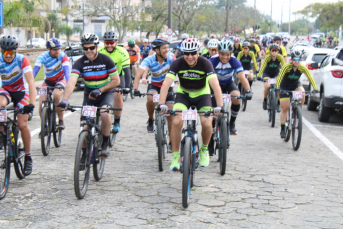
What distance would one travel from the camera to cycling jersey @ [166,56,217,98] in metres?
6.91

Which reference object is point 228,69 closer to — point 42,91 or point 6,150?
point 42,91

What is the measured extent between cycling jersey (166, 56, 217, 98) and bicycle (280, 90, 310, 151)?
9.92ft

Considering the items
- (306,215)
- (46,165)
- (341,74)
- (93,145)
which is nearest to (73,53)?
(341,74)

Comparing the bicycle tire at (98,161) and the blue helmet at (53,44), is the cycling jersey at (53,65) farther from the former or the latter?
the bicycle tire at (98,161)

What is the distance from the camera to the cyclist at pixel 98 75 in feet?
23.9

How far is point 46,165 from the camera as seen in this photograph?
8.10 m

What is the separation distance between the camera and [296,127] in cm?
984

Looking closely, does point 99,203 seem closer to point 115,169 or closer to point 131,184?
point 131,184

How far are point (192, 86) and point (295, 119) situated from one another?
3.50 metres

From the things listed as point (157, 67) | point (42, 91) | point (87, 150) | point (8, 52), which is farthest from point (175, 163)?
point (42, 91)

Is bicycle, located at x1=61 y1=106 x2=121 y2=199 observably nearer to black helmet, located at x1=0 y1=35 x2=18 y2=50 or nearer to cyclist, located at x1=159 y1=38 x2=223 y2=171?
cyclist, located at x1=159 y1=38 x2=223 y2=171

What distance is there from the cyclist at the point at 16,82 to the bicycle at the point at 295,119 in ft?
15.6

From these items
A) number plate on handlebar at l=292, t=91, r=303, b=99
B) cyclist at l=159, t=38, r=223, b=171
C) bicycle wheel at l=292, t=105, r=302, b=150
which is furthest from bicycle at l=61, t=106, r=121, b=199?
number plate on handlebar at l=292, t=91, r=303, b=99

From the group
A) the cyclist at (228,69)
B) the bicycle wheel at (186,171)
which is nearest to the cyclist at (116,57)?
the cyclist at (228,69)
